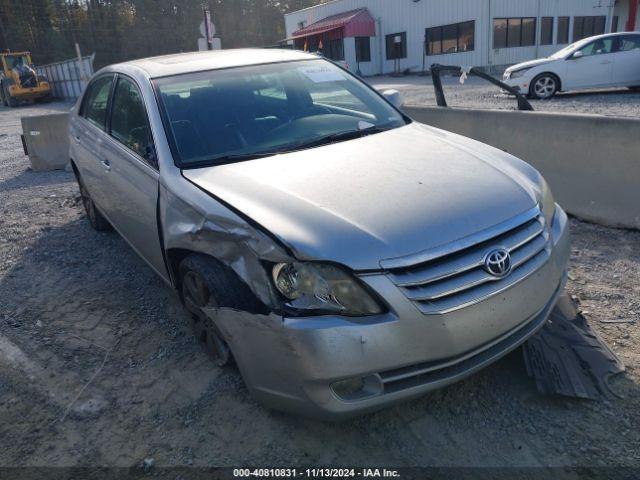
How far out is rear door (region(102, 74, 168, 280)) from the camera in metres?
3.14

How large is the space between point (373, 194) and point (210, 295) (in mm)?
971

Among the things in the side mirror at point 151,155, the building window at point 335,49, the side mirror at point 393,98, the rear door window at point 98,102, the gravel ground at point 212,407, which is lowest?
the gravel ground at point 212,407

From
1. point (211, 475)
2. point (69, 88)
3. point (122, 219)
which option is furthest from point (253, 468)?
point (69, 88)

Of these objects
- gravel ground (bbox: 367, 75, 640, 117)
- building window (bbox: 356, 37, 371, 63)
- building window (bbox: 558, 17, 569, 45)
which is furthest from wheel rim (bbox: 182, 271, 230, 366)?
building window (bbox: 558, 17, 569, 45)

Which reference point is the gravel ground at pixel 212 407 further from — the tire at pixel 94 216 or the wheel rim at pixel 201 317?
the tire at pixel 94 216

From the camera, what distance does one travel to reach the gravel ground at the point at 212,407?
7.54 feet

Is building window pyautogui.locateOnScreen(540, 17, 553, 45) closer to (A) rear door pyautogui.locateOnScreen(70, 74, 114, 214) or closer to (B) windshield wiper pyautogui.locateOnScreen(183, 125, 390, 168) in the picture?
(A) rear door pyautogui.locateOnScreen(70, 74, 114, 214)

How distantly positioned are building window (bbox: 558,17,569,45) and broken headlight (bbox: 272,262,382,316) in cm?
3083

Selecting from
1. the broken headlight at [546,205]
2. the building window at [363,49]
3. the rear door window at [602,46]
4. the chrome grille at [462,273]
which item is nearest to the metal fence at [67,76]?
the building window at [363,49]

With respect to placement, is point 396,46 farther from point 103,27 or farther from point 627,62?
point 103,27

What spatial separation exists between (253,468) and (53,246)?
12.4ft

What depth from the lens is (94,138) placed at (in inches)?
171

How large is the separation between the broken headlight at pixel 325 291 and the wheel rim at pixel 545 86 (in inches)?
513

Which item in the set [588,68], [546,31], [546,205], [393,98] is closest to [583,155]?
[393,98]
